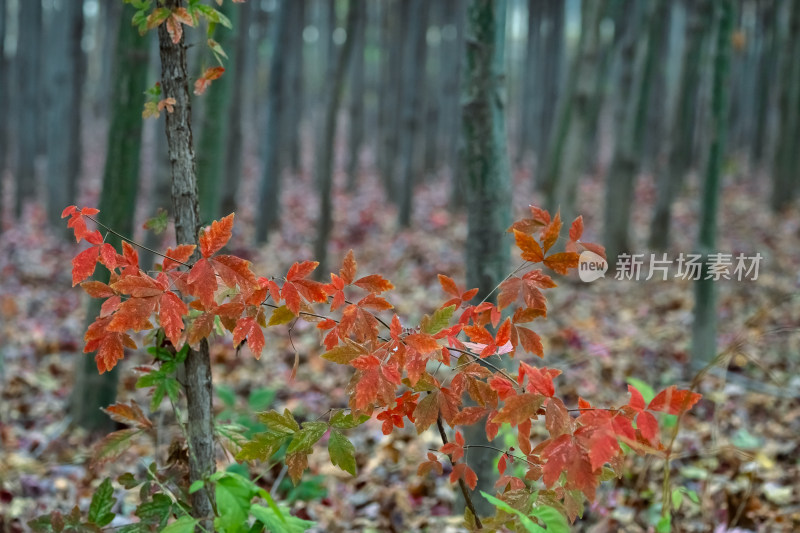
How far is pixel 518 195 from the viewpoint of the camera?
14781 mm

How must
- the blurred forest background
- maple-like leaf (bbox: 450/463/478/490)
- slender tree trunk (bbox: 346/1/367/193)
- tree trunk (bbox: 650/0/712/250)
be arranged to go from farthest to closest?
slender tree trunk (bbox: 346/1/367/193) < tree trunk (bbox: 650/0/712/250) < the blurred forest background < maple-like leaf (bbox: 450/463/478/490)

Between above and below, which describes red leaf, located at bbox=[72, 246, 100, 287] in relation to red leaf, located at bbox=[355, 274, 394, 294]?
above

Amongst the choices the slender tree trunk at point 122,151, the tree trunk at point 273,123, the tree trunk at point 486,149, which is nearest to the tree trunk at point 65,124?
the tree trunk at point 273,123

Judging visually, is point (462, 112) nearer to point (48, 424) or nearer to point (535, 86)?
point (48, 424)

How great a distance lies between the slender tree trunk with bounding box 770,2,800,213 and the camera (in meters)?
9.24

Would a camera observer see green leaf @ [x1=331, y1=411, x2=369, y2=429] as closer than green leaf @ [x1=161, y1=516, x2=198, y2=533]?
No

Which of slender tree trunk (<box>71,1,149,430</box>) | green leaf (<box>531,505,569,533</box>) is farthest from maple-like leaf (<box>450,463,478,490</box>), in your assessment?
slender tree trunk (<box>71,1,149,430</box>)

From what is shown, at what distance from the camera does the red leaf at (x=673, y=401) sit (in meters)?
1.24

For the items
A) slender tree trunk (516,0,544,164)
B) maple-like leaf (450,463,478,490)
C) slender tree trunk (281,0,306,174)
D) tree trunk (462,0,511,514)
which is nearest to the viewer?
maple-like leaf (450,463,478,490)

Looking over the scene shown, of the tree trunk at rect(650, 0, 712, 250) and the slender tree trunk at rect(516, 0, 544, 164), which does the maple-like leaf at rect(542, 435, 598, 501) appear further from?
the slender tree trunk at rect(516, 0, 544, 164)

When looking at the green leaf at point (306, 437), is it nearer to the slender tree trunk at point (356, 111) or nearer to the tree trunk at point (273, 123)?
the tree trunk at point (273, 123)

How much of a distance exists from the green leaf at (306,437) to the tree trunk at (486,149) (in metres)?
1.11

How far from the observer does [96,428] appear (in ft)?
13.0

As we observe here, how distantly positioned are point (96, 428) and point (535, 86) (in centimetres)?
1488
